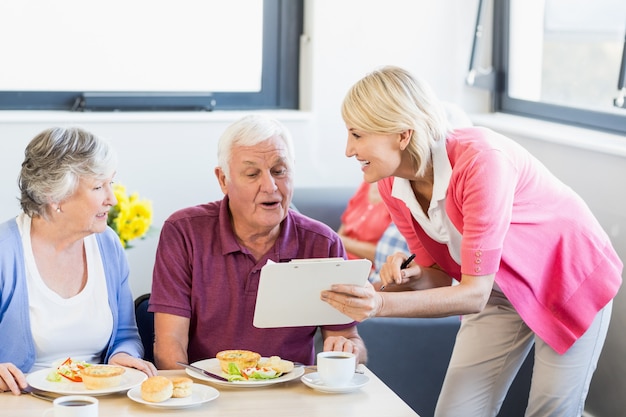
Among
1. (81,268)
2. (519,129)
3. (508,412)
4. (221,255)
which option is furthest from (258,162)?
(519,129)

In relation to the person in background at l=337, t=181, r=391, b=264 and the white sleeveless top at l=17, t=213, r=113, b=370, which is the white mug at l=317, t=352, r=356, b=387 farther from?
the person in background at l=337, t=181, r=391, b=264

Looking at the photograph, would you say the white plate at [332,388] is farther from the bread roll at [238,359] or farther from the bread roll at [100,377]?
the bread roll at [100,377]

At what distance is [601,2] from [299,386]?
2.42m

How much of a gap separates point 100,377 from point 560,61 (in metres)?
2.88

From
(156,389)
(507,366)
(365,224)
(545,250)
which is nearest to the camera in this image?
(156,389)

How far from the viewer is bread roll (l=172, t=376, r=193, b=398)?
1867 millimetres

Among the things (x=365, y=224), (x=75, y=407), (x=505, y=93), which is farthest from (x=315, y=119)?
(x=75, y=407)

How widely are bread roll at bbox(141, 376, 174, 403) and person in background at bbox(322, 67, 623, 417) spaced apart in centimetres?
38

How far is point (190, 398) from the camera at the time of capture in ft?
6.14

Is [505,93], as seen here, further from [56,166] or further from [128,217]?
[56,166]

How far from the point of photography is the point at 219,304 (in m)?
2.32

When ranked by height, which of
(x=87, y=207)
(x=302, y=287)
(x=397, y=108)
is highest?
(x=397, y=108)

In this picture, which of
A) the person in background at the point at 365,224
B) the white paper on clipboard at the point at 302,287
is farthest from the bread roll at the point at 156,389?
the person in background at the point at 365,224

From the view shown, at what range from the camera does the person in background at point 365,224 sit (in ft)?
12.5
